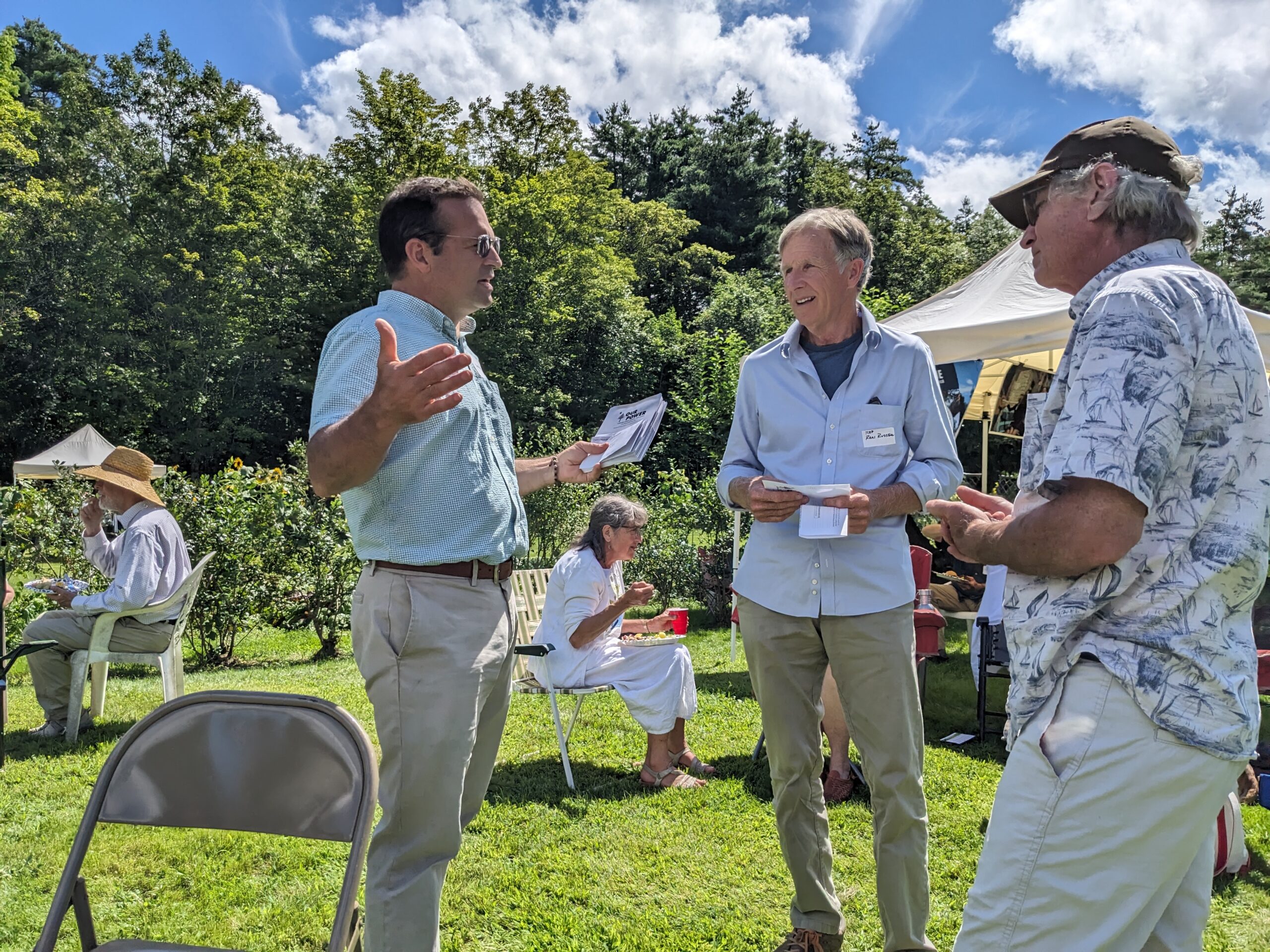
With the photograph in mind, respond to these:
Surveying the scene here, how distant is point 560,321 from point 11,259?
16.3 m

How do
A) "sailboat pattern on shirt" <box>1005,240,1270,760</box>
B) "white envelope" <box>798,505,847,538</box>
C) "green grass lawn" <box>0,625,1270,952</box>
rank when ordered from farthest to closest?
"green grass lawn" <box>0,625,1270,952</box>, "white envelope" <box>798,505,847,538</box>, "sailboat pattern on shirt" <box>1005,240,1270,760</box>

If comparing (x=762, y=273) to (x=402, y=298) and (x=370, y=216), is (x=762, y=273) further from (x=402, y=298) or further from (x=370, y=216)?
(x=402, y=298)

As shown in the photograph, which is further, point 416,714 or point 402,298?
point 402,298

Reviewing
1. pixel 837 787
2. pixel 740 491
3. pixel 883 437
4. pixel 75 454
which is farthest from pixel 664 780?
pixel 75 454

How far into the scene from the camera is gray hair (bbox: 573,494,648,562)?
504cm

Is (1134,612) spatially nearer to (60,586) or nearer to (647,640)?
(647,640)

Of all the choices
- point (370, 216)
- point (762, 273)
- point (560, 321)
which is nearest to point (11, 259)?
point (370, 216)

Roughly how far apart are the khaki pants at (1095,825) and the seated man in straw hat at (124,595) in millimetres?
5658

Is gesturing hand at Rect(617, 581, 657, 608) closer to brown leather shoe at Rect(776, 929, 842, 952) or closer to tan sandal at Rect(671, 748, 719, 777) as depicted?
tan sandal at Rect(671, 748, 719, 777)

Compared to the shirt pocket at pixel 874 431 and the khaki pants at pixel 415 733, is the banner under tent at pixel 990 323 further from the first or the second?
the khaki pants at pixel 415 733

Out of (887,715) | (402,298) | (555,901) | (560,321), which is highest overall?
(560,321)

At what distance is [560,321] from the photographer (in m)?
30.3

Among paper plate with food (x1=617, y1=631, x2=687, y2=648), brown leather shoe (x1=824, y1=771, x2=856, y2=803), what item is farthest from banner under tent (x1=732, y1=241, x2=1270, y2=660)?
brown leather shoe (x1=824, y1=771, x2=856, y2=803)

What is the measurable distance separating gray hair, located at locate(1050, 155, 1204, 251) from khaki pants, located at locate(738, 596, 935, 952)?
4.46 feet
